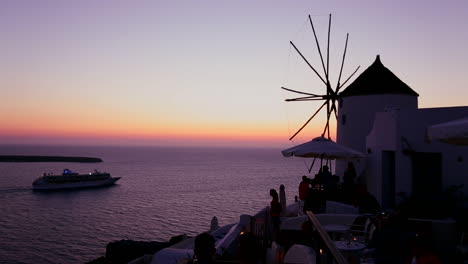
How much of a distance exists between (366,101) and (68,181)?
70.0m

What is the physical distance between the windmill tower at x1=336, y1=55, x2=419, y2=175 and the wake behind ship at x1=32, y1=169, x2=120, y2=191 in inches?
2640

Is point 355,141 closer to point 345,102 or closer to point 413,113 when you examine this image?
point 345,102

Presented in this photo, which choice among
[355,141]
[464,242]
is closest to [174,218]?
[355,141]

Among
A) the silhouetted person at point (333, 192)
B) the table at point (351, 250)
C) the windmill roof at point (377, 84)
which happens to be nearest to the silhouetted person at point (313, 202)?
the silhouetted person at point (333, 192)

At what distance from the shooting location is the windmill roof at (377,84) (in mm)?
19844

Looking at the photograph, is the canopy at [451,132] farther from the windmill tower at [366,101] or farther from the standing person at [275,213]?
the windmill tower at [366,101]

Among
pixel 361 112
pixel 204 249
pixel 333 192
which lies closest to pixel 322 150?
pixel 333 192

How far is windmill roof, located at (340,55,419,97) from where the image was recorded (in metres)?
19.8

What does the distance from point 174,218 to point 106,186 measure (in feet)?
135

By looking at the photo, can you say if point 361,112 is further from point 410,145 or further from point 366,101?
point 410,145

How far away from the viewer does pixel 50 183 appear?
74.8 m

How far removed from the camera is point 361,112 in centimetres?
2012

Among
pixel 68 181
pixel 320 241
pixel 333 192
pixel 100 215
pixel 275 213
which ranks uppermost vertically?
pixel 320 241

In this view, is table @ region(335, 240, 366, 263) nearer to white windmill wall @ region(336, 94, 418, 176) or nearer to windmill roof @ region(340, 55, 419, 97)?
white windmill wall @ region(336, 94, 418, 176)
